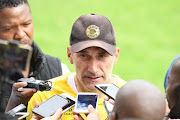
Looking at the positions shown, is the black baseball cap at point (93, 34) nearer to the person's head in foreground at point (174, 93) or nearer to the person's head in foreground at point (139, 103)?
the person's head in foreground at point (174, 93)

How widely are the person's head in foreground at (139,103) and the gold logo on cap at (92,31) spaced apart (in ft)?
3.15

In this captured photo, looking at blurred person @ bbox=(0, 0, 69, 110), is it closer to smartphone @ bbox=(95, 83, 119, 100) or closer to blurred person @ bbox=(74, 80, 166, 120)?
smartphone @ bbox=(95, 83, 119, 100)

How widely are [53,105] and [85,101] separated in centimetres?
24

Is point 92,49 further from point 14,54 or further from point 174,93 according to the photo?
point 14,54

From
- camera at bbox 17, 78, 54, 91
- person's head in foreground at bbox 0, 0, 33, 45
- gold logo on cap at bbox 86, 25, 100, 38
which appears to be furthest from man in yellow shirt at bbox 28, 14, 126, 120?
person's head in foreground at bbox 0, 0, 33, 45

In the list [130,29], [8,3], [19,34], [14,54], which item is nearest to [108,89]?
[19,34]

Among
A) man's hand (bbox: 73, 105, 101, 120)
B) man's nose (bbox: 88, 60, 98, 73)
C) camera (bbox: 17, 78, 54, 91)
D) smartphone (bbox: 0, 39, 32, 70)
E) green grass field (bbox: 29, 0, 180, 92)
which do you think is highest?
smartphone (bbox: 0, 39, 32, 70)

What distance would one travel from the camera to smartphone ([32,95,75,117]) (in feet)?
9.26

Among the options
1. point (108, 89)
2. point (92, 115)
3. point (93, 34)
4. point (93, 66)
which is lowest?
point (92, 115)

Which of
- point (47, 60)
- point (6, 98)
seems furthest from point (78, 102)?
point (47, 60)

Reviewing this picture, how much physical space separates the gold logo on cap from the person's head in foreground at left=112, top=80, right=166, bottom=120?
96 centimetres

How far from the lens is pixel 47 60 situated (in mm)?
3809

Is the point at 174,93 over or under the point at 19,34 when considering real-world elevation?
under

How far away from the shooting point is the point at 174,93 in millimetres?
2699
